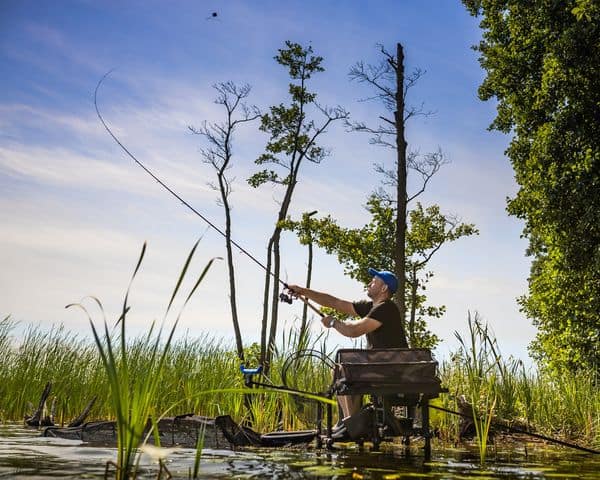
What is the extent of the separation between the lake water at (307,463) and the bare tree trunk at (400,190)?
31.7 ft

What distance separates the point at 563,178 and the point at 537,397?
735cm

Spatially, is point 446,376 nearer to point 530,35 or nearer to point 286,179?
point 530,35

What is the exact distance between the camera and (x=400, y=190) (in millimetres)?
17781

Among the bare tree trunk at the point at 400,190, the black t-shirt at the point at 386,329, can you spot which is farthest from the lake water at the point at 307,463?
the bare tree trunk at the point at 400,190

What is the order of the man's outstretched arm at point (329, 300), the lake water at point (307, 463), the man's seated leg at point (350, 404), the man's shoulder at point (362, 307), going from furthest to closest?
the man's outstretched arm at point (329, 300) → the man's shoulder at point (362, 307) → the man's seated leg at point (350, 404) → the lake water at point (307, 463)

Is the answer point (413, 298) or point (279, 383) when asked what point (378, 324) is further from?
point (413, 298)

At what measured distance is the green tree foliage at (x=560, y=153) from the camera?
15164 millimetres

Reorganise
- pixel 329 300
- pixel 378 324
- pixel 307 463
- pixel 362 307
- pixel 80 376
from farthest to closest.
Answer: pixel 80 376 → pixel 329 300 → pixel 362 307 → pixel 378 324 → pixel 307 463

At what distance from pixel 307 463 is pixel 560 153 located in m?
12.2

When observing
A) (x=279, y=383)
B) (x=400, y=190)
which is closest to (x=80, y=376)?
(x=279, y=383)

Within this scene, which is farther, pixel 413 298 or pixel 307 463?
pixel 413 298

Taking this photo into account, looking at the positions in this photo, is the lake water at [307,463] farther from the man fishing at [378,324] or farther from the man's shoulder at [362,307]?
the man's shoulder at [362,307]

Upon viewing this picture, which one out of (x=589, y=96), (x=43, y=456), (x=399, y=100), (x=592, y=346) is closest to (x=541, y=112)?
(x=589, y=96)

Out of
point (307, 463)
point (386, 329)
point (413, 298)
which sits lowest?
point (307, 463)
